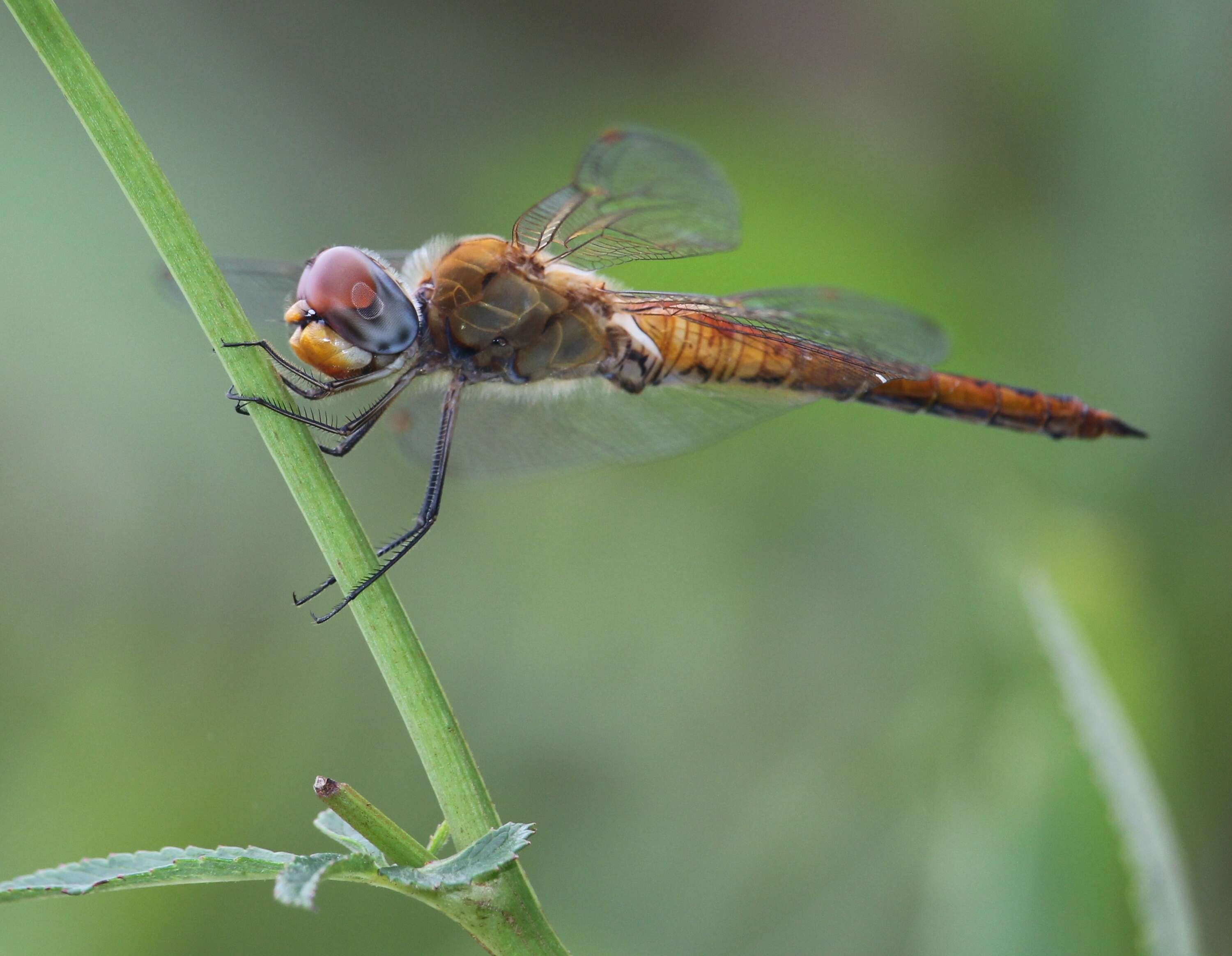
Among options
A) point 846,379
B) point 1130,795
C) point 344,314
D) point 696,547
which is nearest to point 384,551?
point 344,314

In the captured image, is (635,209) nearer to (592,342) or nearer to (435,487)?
(592,342)

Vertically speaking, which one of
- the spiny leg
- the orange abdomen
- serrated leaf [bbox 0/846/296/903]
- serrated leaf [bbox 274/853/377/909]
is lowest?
the orange abdomen

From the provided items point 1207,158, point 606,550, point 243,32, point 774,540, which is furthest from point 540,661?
point 243,32

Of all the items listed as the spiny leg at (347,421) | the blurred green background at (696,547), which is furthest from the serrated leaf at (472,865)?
the blurred green background at (696,547)

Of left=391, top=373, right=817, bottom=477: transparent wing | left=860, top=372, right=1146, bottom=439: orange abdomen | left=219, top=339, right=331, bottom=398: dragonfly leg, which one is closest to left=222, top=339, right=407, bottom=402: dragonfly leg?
left=219, top=339, right=331, bottom=398: dragonfly leg

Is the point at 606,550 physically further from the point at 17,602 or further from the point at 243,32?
the point at 243,32

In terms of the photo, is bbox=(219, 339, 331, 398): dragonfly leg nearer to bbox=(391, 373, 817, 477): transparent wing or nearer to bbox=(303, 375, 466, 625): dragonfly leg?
bbox=(303, 375, 466, 625): dragonfly leg
